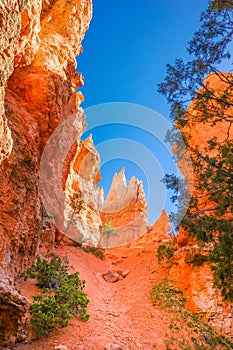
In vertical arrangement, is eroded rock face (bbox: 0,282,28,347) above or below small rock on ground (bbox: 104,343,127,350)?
above

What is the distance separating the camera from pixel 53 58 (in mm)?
15383

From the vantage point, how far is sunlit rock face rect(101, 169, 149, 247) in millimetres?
46719

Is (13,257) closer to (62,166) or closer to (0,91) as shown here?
(0,91)

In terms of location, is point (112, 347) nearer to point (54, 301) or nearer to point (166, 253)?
point (54, 301)

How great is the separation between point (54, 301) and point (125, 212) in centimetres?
4955

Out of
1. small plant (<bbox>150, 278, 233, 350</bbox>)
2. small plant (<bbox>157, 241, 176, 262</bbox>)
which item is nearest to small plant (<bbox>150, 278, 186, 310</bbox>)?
small plant (<bbox>150, 278, 233, 350</bbox>)

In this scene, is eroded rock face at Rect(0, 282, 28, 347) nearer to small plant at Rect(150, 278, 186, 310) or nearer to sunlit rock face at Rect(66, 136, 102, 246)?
small plant at Rect(150, 278, 186, 310)

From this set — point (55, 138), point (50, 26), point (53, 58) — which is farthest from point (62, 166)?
point (50, 26)

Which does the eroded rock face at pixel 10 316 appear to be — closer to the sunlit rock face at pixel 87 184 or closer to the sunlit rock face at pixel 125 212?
the sunlit rock face at pixel 87 184

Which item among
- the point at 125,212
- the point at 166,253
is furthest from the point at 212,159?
the point at 125,212

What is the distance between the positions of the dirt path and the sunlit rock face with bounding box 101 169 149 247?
2175 cm

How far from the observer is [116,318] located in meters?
9.56

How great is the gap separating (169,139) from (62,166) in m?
11.5

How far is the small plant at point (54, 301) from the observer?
6.72 metres
